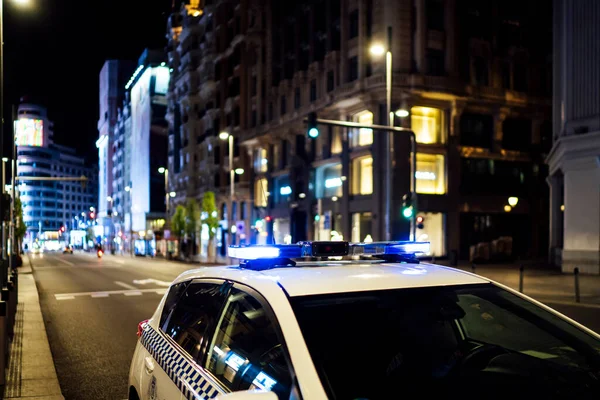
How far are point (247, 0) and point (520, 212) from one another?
34022 mm

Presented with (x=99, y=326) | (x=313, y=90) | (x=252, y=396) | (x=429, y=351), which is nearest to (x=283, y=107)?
(x=313, y=90)

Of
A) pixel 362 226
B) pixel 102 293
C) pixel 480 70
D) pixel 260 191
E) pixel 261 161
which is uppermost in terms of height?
pixel 480 70

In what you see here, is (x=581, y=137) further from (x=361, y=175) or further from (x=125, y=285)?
(x=125, y=285)

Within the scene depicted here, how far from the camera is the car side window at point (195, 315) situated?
3453mm

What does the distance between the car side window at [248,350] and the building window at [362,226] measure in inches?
1474

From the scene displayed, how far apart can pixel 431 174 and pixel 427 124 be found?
3.41 m

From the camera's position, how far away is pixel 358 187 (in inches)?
1688

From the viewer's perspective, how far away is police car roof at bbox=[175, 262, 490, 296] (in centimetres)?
297

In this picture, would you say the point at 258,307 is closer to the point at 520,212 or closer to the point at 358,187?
the point at 358,187

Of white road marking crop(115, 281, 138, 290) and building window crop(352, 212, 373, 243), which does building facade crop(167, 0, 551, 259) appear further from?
white road marking crop(115, 281, 138, 290)

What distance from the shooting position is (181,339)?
3770 mm

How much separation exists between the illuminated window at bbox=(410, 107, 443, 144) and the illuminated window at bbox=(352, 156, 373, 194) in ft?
12.4

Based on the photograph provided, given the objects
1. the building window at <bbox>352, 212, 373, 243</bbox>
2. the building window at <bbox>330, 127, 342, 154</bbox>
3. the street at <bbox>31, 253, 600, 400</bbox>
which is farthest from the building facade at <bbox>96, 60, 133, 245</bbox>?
the street at <bbox>31, 253, 600, 400</bbox>

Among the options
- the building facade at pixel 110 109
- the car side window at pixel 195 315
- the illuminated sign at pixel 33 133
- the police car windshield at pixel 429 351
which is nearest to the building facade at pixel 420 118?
the car side window at pixel 195 315
